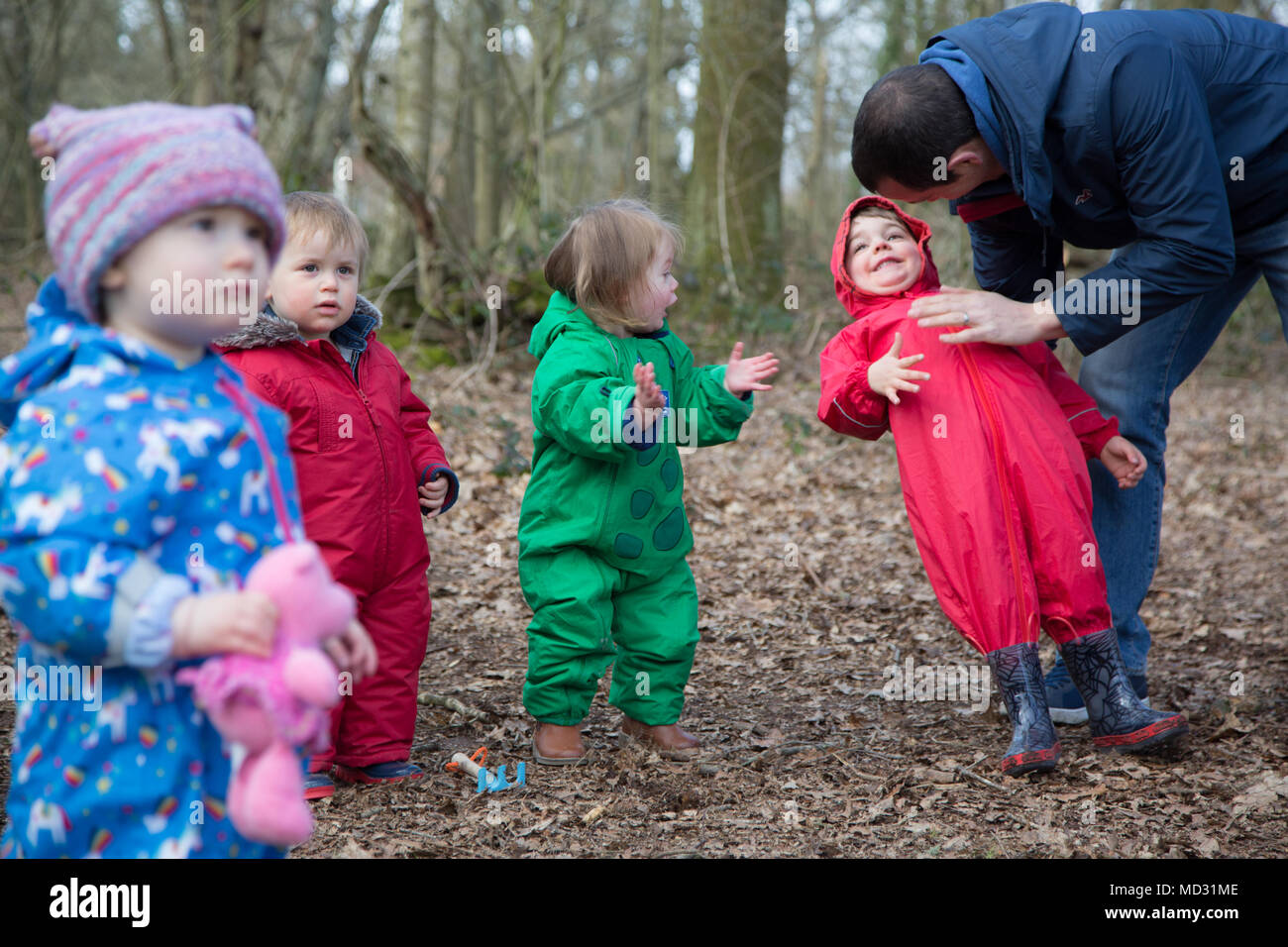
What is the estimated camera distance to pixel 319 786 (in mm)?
3076

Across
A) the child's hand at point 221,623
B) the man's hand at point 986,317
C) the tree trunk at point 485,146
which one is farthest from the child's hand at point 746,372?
the tree trunk at point 485,146

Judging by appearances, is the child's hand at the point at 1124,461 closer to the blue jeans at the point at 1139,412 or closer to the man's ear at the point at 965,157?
the blue jeans at the point at 1139,412

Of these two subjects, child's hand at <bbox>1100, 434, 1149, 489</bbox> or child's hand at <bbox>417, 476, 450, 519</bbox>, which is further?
child's hand at <bbox>1100, 434, 1149, 489</bbox>

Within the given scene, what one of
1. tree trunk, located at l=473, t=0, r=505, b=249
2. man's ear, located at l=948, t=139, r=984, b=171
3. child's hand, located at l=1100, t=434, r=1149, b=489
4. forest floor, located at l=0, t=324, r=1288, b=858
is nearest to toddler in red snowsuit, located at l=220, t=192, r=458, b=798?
forest floor, located at l=0, t=324, r=1288, b=858

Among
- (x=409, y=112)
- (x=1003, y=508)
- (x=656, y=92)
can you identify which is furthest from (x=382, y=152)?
(x=1003, y=508)

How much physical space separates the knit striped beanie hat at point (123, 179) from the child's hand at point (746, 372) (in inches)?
68.3

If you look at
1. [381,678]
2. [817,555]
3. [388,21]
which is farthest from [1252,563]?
[388,21]

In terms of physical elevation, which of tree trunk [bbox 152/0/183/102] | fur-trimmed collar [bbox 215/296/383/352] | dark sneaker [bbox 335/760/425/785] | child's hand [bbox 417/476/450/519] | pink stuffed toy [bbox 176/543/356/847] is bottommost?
dark sneaker [bbox 335/760/425/785]

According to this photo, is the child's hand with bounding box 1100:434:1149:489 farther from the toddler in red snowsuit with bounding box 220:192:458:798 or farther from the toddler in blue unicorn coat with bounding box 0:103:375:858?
the toddler in blue unicorn coat with bounding box 0:103:375:858

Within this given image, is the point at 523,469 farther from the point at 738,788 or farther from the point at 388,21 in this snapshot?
the point at 388,21

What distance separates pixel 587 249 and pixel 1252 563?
165 inches

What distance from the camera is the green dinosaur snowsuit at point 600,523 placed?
3.27 m

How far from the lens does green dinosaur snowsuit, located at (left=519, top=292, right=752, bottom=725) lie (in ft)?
10.7

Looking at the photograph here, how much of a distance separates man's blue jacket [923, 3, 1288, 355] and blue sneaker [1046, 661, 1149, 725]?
1209 mm
